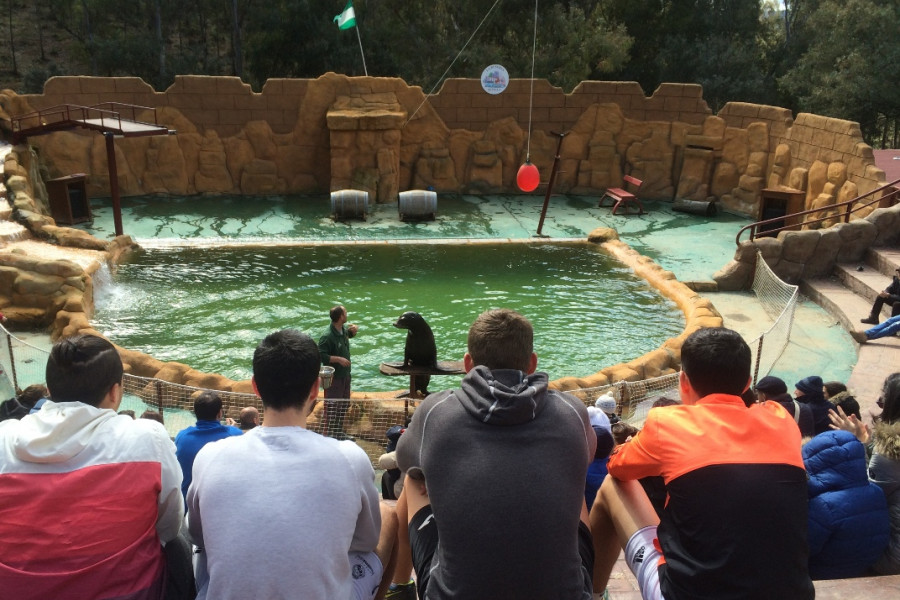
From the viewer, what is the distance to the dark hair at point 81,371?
2244 millimetres

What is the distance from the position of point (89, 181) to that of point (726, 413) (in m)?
14.8

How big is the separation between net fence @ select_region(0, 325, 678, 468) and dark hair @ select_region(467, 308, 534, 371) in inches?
140

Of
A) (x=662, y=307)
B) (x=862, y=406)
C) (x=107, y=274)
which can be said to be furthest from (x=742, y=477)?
(x=107, y=274)

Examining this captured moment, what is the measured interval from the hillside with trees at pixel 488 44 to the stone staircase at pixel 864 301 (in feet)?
35.3

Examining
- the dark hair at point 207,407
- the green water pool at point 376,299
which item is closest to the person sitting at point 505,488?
the dark hair at point 207,407

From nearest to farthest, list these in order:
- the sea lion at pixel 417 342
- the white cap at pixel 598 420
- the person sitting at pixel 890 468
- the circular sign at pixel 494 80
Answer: the person sitting at pixel 890 468 < the white cap at pixel 598 420 < the sea lion at pixel 417 342 < the circular sign at pixel 494 80

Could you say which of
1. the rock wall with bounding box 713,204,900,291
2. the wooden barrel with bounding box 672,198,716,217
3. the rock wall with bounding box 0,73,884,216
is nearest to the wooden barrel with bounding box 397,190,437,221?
the rock wall with bounding box 0,73,884,216

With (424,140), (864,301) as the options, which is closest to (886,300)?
(864,301)

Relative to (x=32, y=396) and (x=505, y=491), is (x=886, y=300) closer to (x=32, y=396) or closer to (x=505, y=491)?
(x=505, y=491)

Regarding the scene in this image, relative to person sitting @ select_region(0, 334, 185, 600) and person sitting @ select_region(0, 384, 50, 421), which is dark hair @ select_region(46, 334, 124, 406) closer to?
person sitting @ select_region(0, 334, 185, 600)

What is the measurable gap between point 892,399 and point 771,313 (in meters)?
6.89

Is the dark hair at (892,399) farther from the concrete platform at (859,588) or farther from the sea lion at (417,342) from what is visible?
the sea lion at (417,342)

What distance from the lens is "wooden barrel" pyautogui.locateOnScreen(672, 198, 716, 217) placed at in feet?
50.0

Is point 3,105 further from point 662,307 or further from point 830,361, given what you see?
point 830,361
